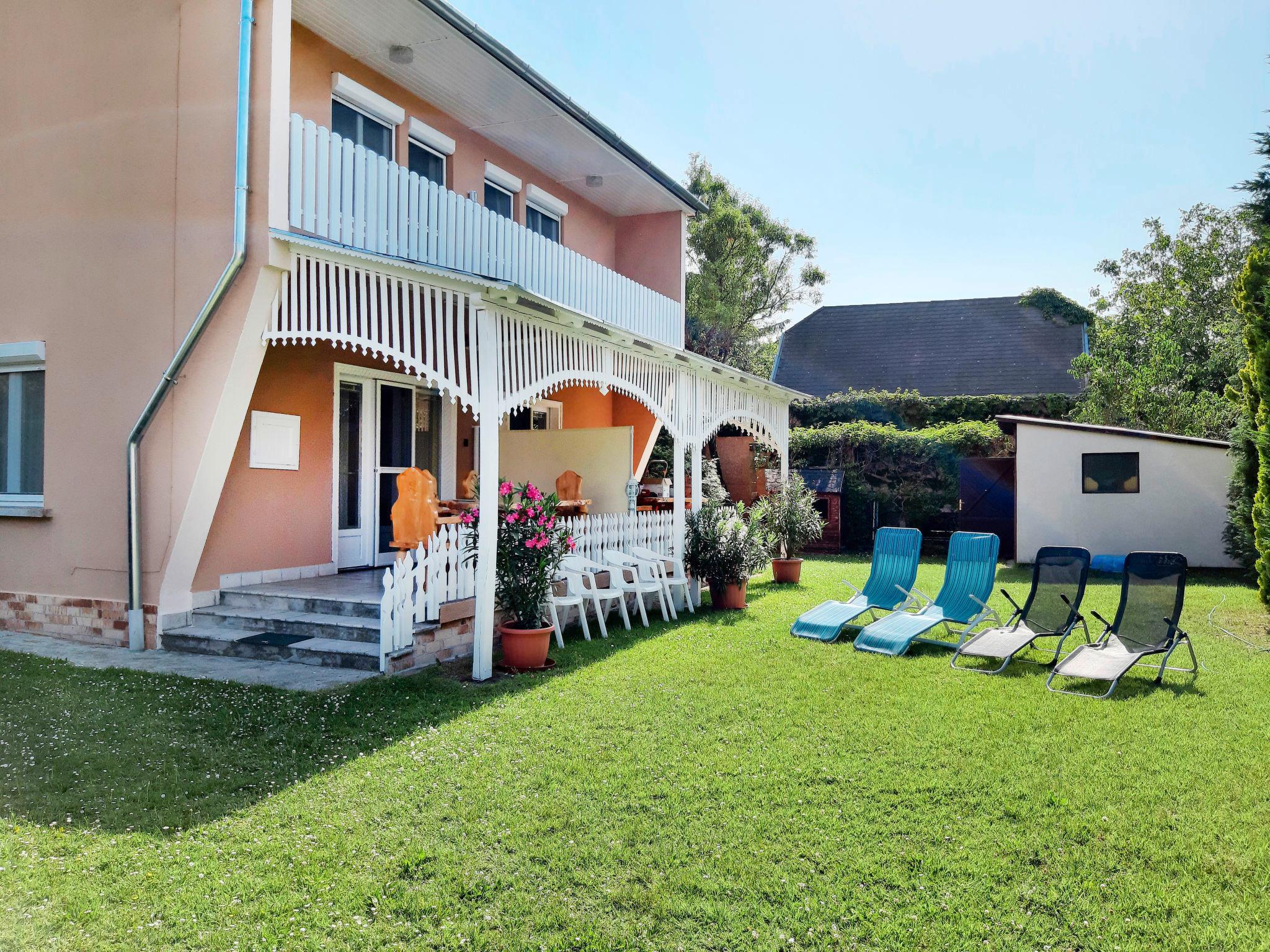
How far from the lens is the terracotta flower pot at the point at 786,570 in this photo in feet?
43.7

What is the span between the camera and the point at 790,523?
1341 centimetres

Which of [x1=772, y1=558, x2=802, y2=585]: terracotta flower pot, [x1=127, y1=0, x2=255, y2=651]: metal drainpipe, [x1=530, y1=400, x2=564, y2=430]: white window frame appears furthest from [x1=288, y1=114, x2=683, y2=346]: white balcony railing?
[x1=772, y1=558, x2=802, y2=585]: terracotta flower pot

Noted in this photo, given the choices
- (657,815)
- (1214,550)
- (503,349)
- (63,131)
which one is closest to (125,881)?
(657,815)

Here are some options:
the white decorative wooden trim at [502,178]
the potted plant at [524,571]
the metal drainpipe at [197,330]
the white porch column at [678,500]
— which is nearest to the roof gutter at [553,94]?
the white decorative wooden trim at [502,178]

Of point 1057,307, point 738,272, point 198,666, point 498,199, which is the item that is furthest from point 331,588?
point 1057,307

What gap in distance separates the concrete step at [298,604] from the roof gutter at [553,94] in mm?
5873

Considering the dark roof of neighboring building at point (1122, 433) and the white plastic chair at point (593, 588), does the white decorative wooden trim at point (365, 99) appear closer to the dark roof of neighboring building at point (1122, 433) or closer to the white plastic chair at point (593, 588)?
the white plastic chair at point (593, 588)

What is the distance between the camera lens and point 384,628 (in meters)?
6.82

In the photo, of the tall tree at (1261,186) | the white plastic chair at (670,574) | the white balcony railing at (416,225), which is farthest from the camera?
the tall tree at (1261,186)

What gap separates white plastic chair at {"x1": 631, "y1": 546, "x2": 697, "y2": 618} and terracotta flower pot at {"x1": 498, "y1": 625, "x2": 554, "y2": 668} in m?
2.95

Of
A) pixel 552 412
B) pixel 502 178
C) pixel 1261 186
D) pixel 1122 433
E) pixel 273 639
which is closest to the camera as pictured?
pixel 273 639

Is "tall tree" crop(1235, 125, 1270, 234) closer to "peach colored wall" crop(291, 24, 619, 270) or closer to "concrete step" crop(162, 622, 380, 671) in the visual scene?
Result: "peach colored wall" crop(291, 24, 619, 270)

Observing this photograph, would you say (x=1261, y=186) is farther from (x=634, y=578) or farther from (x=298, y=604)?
(x=298, y=604)

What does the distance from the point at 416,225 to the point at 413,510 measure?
3108 mm
